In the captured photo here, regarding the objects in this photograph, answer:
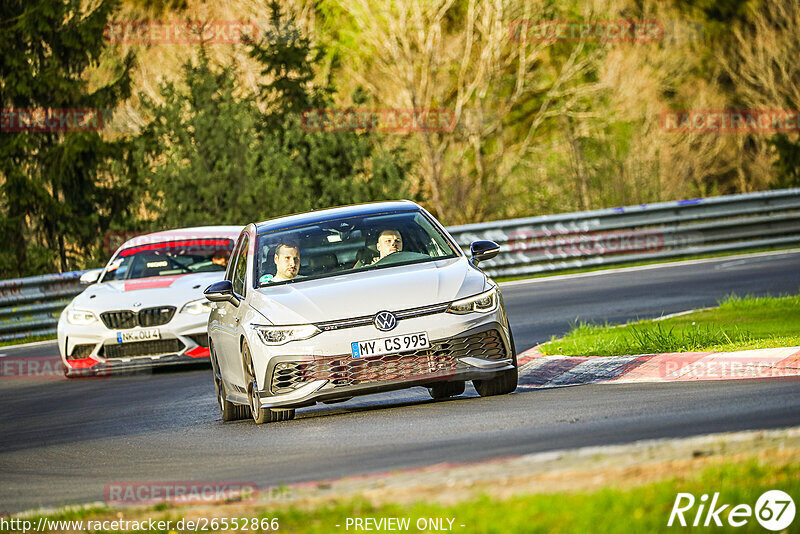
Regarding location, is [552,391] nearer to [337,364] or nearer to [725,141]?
[337,364]

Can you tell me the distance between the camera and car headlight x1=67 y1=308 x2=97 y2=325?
16.8m

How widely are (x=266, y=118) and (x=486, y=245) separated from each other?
21.2 meters

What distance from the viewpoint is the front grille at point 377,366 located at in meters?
10.3

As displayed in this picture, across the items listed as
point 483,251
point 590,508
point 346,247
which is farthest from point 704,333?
point 590,508

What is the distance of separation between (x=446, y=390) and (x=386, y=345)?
5.52 feet

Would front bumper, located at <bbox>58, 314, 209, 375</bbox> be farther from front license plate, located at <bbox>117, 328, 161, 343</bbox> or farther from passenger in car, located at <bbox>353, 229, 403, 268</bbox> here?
passenger in car, located at <bbox>353, 229, 403, 268</bbox>

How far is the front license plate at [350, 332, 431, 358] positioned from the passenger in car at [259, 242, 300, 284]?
1.25 metres

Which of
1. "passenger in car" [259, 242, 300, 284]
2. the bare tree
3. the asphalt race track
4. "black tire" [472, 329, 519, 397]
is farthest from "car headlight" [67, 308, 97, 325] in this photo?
the bare tree

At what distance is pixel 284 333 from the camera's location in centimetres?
1049

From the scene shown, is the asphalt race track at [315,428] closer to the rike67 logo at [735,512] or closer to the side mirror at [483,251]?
the side mirror at [483,251]

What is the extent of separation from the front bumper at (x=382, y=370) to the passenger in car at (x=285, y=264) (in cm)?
104

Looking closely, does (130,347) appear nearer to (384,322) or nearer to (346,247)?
(346,247)

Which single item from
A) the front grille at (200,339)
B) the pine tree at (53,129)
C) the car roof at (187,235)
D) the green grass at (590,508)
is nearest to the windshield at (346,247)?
the front grille at (200,339)

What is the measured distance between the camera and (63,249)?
106ft
